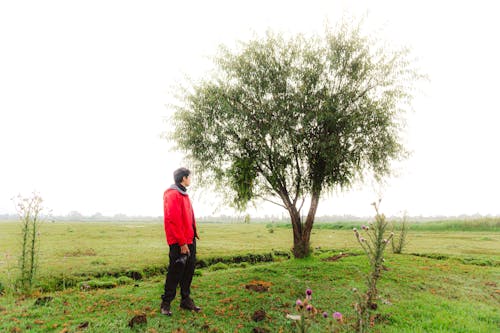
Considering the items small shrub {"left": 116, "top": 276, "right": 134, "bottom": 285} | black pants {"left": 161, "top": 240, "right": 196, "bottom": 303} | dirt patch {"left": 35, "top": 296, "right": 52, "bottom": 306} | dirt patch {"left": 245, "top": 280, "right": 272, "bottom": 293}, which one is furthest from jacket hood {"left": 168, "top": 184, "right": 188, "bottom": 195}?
small shrub {"left": 116, "top": 276, "right": 134, "bottom": 285}

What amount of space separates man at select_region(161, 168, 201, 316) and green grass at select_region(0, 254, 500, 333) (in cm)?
48

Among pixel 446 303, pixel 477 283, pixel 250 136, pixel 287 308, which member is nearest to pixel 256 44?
pixel 250 136

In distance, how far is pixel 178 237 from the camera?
6.85 meters

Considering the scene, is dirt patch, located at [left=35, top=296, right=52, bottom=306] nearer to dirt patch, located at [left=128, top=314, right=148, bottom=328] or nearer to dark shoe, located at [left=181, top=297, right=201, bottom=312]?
dirt patch, located at [left=128, top=314, right=148, bottom=328]

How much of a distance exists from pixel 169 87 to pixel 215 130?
391cm

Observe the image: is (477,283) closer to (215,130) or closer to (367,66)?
(367,66)

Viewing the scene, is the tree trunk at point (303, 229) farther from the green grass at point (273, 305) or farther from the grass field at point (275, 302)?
the green grass at point (273, 305)

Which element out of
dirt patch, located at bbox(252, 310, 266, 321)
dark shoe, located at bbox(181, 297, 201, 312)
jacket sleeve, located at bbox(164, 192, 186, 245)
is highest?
jacket sleeve, located at bbox(164, 192, 186, 245)

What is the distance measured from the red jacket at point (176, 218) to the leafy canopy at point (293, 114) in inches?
242

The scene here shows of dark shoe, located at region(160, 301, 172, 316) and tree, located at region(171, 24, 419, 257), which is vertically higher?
tree, located at region(171, 24, 419, 257)

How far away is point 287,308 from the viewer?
781 cm

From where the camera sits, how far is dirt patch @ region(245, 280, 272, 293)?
31.4 ft

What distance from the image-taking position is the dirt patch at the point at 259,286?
31.4 ft

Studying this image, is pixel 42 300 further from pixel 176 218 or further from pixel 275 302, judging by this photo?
pixel 275 302
